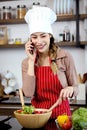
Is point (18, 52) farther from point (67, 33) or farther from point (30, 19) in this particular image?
point (30, 19)

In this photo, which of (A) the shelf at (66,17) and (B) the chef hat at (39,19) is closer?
(B) the chef hat at (39,19)

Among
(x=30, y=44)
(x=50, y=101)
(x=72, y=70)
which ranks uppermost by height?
(x=30, y=44)

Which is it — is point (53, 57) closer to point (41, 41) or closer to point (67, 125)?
point (41, 41)

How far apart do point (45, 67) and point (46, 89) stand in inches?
6.2

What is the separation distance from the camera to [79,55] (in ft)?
10.7

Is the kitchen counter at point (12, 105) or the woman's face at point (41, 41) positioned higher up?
the woman's face at point (41, 41)

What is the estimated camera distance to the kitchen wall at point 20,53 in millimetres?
3264

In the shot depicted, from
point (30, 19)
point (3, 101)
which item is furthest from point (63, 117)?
point (3, 101)

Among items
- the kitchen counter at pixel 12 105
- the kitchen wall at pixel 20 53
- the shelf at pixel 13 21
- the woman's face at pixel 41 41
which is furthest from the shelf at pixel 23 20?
the woman's face at pixel 41 41

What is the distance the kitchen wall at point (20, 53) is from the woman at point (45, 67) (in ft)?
4.83

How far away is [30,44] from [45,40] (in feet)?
0.39

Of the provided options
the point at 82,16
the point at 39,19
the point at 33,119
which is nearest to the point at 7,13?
the point at 82,16

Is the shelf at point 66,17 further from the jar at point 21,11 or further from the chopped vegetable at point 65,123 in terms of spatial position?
the chopped vegetable at point 65,123

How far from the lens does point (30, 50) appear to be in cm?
175
